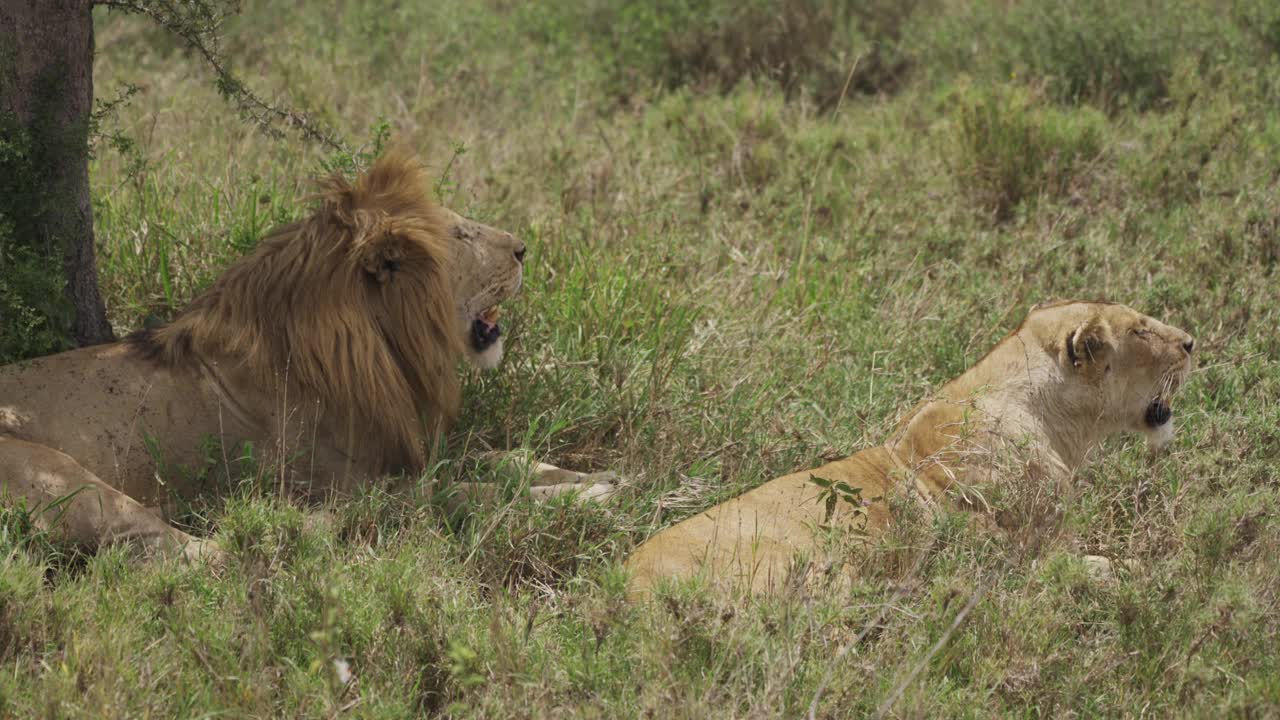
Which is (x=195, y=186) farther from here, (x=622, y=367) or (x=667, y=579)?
(x=667, y=579)

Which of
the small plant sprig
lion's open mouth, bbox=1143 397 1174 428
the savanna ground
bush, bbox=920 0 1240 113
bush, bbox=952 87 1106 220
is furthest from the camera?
bush, bbox=920 0 1240 113

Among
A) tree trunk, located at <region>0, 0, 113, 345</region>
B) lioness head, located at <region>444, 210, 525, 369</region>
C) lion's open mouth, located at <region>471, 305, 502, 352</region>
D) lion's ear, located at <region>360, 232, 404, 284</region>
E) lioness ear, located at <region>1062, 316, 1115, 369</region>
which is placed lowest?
lioness ear, located at <region>1062, 316, 1115, 369</region>

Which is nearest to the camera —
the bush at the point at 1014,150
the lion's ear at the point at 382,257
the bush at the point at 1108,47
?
the lion's ear at the point at 382,257

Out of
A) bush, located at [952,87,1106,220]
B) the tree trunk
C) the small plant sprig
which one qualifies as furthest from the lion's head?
bush, located at [952,87,1106,220]

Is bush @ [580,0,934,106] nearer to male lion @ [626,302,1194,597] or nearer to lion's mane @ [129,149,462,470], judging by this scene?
male lion @ [626,302,1194,597]

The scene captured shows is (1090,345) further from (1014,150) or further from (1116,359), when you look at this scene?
(1014,150)

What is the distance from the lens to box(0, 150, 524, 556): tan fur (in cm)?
398

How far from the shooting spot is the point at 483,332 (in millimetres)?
4453

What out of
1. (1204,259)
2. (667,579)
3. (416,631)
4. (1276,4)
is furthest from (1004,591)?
(1276,4)

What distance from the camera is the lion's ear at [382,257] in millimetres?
4090

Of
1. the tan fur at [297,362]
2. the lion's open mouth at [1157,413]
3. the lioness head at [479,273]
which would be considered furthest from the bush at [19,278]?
the lion's open mouth at [1157,413]

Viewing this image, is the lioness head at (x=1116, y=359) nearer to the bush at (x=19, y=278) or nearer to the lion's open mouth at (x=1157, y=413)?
the lion's open mouth at (x=1157, y=413)

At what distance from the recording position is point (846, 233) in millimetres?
6328

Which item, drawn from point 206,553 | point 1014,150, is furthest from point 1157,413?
point 206,553
